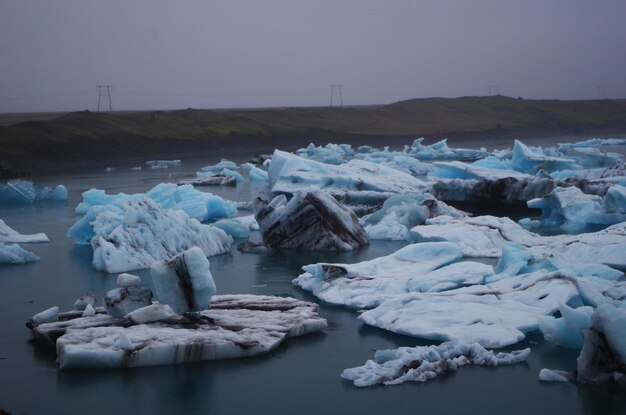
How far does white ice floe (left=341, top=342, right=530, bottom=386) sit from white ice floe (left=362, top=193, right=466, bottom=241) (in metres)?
4.56

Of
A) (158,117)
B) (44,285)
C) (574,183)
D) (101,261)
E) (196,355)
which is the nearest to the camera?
(196,355)

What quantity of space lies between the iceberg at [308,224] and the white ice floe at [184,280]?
141 inches

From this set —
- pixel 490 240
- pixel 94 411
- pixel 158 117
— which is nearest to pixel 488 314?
pixel 94 411

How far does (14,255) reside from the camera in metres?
8.35

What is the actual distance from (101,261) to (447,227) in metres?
3.61

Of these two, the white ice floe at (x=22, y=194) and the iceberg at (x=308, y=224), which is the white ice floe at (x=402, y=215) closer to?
the iceberg at (x=308, y=224)

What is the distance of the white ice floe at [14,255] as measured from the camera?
327 inches

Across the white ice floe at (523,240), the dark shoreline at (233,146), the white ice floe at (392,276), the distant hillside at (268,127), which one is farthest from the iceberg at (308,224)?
the distant hillside at (268,127)

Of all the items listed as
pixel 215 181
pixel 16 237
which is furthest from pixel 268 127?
pixel 16 237

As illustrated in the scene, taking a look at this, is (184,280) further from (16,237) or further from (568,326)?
(16,237)

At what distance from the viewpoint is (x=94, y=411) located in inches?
171

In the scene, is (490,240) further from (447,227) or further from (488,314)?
(488,314)

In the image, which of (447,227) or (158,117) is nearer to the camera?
(447,227)

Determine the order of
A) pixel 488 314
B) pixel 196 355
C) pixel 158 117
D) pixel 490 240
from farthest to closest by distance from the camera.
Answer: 1. pixel 158 117
2. pixel 490 240
3. pixel 488 314
4. pixel 196 355
